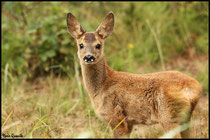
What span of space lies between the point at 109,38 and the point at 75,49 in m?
1.15

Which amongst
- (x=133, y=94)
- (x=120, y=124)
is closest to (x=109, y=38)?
(x=133, y=94)

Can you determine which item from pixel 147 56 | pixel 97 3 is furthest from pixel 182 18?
pixel 97 3

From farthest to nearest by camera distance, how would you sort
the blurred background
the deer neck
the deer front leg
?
the blurred background < the deer neck < the deer front leg

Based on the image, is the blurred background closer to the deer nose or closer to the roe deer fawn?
the roe deer fawn

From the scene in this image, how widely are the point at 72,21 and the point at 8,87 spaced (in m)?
2.45

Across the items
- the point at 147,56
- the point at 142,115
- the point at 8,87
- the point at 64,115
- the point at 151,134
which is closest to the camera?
the point at 142,115

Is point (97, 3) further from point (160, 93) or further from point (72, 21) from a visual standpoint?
point (160, 93)

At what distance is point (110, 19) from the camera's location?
4.66 m

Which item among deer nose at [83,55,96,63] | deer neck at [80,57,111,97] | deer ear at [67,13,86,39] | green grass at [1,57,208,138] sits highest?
deer ear at [67,13,86,39]

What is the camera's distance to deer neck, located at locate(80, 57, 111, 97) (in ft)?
14.1

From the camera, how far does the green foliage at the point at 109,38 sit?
6.79m

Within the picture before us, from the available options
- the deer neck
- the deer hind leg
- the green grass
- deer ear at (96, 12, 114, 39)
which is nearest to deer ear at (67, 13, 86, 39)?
deer ear at (96, 12, 114, 39)

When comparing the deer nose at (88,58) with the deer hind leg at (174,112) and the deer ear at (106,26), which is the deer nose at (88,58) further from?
the deer hind leg at (174,112)

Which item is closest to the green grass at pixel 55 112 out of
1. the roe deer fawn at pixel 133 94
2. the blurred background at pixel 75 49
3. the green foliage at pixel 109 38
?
the blurred background at pixel 75 49
